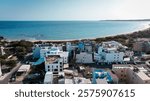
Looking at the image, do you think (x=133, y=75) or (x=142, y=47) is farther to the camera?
(x=142, y=47)

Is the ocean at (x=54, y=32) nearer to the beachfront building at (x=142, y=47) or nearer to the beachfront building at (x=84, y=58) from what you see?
the beachfront building at (x=142, y=47)

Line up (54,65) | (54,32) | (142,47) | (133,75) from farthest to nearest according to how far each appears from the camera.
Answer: (54,32)
(142,47)
(54,65)
(133,75)

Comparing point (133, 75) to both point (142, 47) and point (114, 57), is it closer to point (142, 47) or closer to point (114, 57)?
point (114, 57)

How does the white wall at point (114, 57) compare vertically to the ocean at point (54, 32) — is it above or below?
above

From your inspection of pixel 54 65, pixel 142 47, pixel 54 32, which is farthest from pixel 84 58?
pixel 54 32

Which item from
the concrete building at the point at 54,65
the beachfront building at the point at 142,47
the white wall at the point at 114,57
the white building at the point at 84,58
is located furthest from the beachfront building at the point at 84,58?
the beachfront building at the point at 142,47

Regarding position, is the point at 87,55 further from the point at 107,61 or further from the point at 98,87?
the point at 98,87

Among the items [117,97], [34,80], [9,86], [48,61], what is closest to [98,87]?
[117,97]

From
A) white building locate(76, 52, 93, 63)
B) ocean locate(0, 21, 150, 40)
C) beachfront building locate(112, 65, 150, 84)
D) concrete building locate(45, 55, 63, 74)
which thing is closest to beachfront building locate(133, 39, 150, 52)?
white building locate(76, 52, 93, 63)

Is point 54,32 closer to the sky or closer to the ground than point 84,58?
closer to the ground

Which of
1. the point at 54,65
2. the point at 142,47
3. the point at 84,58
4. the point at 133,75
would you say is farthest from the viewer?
the point at 142,47
